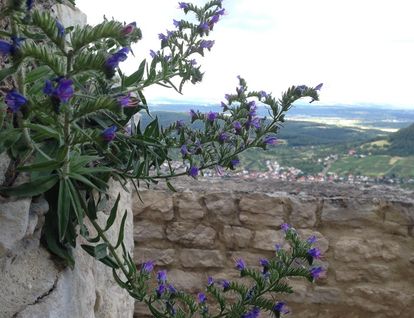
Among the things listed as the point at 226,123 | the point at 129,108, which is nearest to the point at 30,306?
the point at 129,108

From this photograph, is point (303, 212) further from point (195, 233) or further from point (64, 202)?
point (64, 202)

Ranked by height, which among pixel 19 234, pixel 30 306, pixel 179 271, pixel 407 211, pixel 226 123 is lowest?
pixel 179 271

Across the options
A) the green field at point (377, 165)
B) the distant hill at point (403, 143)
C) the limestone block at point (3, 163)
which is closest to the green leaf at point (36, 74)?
the limestone block at point (3, 163)

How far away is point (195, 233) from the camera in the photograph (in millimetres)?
3057

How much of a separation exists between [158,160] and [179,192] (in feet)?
5.03

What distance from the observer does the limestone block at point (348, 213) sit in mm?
2984

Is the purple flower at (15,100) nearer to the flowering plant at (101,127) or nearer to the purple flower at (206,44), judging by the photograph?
the flowering plant at (101,127)

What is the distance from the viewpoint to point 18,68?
897 mm

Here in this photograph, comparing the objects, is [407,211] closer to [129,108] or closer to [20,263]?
[129,108]

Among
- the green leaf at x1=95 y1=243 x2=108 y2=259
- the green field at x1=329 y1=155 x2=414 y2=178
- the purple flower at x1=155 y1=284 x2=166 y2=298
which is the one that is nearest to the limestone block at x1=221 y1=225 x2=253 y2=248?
the purple flower at x1=155 y1=284 x2=166 y2=298

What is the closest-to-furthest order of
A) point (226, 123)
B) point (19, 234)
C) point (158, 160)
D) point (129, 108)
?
point (19, 234) → point (129, 108) → point (158, 160) → point (226, 123)

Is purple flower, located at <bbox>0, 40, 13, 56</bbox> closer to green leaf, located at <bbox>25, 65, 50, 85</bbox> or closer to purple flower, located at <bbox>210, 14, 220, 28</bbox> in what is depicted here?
green leaf, located at <bbox>25, 65, 50, 85</bbox>

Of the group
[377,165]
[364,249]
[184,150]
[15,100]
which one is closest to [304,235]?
[364,249]

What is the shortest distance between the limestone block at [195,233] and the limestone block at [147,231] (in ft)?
0.28
